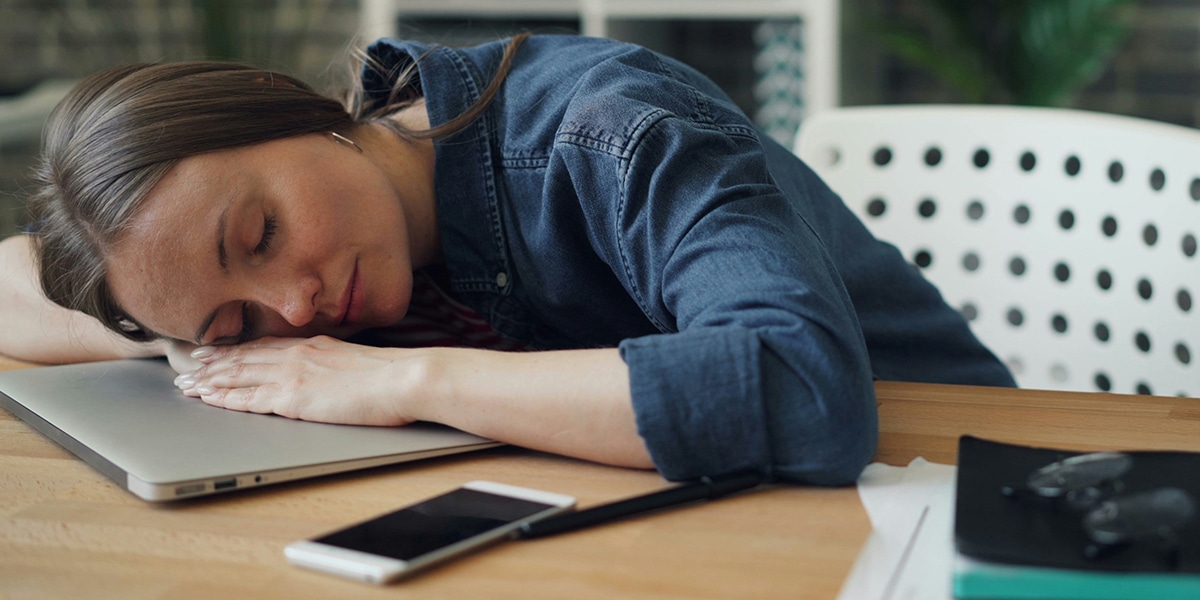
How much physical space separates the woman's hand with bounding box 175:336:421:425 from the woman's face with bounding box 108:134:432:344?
3cm

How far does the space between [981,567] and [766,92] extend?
1918mm

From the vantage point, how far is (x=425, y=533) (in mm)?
611

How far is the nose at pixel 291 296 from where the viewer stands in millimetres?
898

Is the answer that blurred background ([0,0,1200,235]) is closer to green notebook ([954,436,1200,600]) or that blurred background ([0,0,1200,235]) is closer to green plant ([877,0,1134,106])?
green plant ([877,0,1134,106])

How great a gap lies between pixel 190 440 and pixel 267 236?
0.19m

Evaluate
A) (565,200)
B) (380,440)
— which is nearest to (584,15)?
(565,200)

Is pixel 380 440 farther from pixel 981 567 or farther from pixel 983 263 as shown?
pixel 983 263

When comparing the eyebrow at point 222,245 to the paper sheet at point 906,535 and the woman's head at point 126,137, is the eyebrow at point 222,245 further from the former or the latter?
the paper sheet at point 906,535

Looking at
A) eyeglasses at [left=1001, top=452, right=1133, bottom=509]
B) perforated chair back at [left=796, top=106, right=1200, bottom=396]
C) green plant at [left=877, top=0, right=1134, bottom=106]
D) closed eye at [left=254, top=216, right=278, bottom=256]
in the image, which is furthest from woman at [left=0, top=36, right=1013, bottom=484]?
green plant at [left=877, top=0, right=1134, bottom=106]

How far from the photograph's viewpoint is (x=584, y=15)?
223cm

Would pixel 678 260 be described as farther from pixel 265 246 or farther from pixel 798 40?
pixel 798 40

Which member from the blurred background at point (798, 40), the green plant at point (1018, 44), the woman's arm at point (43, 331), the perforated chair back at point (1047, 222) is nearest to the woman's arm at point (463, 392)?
the woman's arm at point (43, 331)

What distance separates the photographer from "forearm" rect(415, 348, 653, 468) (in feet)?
2.36

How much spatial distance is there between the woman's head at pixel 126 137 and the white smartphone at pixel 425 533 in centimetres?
37
